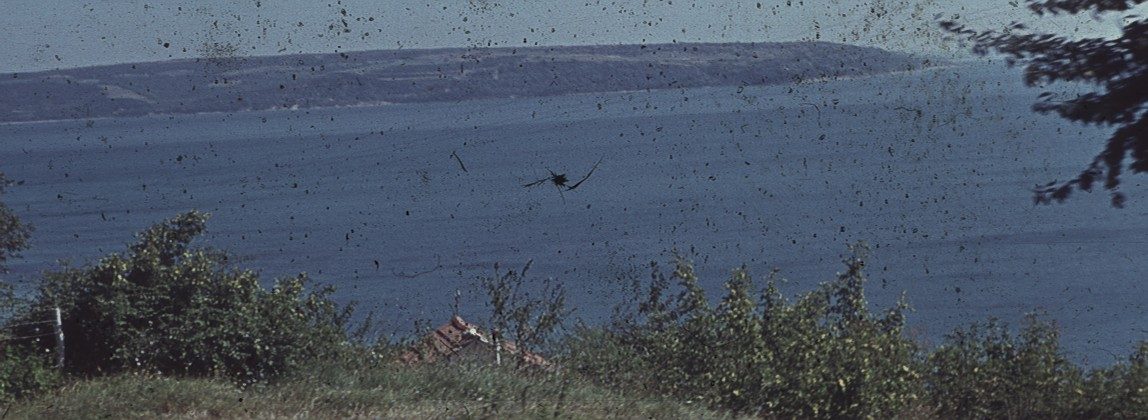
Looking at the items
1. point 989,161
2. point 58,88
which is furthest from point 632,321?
point 58,88

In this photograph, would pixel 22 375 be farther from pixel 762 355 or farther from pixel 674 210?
pixel 674 210

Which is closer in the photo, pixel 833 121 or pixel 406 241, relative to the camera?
pixel 406 241

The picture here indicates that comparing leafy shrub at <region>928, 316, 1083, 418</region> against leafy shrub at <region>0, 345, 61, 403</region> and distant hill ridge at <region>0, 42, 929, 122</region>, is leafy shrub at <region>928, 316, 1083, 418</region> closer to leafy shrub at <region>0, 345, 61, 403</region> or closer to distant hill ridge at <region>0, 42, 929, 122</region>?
leafy shrub at <region>0, 345, 61, 403</region>

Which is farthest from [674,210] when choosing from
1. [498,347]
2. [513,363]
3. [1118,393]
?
[513,363]

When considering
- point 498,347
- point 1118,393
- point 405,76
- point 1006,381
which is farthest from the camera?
point 405,76

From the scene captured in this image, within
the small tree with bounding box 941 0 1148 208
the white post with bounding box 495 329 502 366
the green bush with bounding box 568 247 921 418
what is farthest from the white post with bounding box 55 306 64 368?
the small tree with bounding box 941 0 1148 208

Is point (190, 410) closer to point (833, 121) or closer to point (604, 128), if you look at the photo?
point (833, 121)
